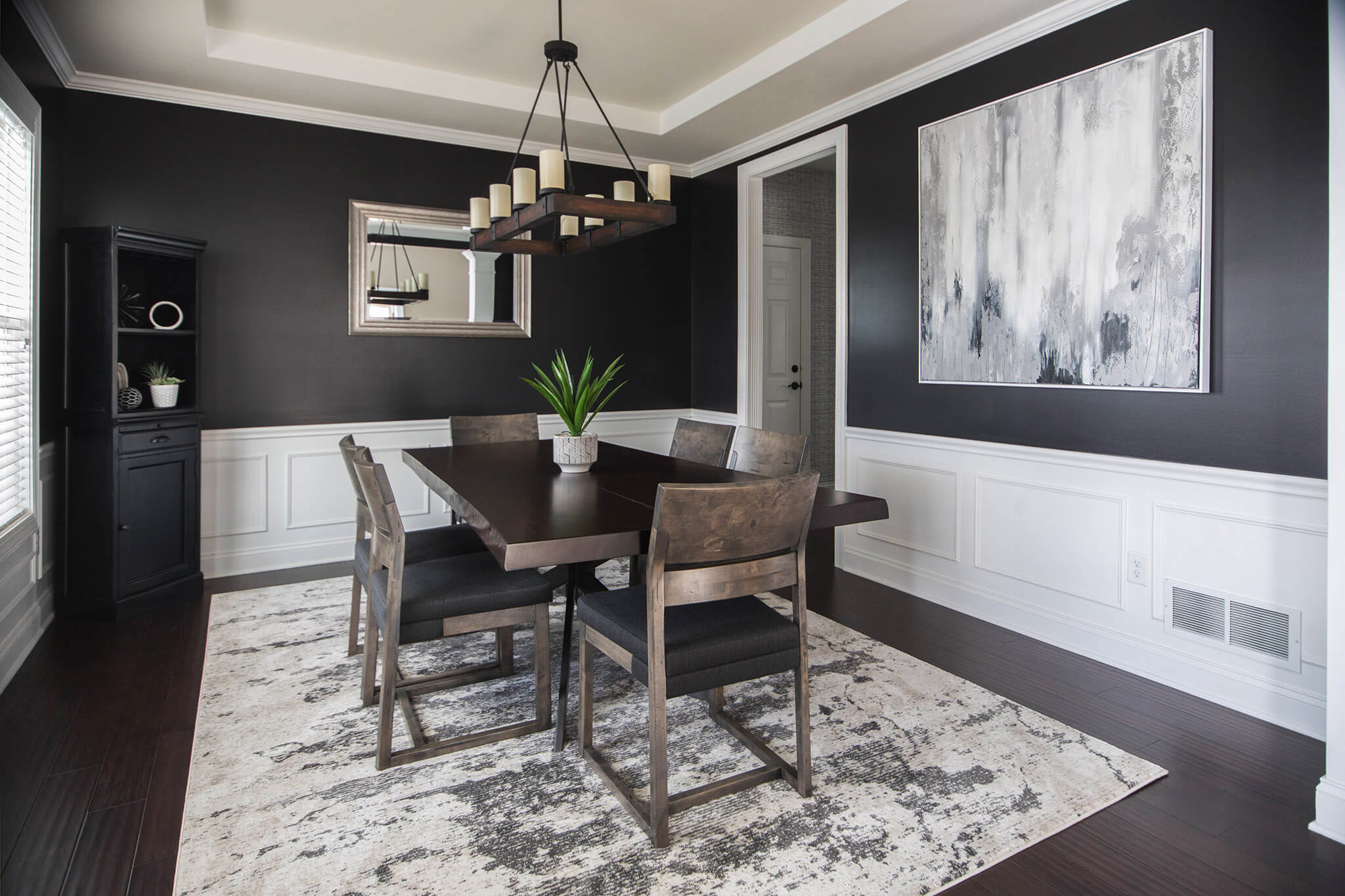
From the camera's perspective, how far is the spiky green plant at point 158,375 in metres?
3.98

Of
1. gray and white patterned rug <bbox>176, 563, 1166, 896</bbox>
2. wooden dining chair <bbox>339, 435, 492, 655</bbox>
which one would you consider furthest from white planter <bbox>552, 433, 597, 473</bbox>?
gray and white patterned rug <bbox>176, 563, 1166, 896</bbox>

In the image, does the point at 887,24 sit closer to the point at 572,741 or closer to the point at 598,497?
the point at 598,497

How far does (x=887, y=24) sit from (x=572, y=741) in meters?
3.19

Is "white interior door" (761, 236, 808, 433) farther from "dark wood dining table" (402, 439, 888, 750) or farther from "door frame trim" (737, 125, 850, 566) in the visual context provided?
"dark wood dining table" (402, 439, 888, 750)

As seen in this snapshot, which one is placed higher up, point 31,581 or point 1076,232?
point 1076,232

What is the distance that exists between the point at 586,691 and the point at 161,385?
299 cm

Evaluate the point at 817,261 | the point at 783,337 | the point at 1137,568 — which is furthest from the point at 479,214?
the point at 817,261

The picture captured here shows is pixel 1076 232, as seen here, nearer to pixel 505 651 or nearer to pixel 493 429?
pixel 505 651

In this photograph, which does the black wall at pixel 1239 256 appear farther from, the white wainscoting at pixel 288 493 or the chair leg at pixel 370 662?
the white wainscoting at pixel 288 493

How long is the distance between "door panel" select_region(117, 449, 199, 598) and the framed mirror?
1.30 metres

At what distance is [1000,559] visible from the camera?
12.1 feet

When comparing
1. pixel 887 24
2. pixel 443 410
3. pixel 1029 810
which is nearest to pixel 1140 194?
pixel 887 24

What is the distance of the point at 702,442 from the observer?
372 centimetres

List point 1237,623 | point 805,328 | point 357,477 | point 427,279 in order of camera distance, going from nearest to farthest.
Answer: point 357,477
point 1237,623
point 427,279
point 805,328
